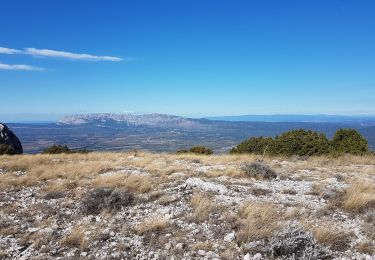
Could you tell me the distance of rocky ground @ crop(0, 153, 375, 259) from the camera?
7527 millimetres

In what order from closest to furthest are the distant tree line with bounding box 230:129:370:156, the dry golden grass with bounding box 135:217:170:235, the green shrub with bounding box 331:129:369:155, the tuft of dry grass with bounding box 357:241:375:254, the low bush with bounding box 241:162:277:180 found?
the tuft of dry grass with bounding box 357:241:375:254 < the dry golden grass with bounding box 135:217:170:235 < the low bush with bounding box 241:162:277:180 < the distant tree line with bounding box 230:129:370:156 < the green shrub with bounding box 331:129:369:155

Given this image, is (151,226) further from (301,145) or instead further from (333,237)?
(301,145)

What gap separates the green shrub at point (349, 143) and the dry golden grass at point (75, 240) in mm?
20782

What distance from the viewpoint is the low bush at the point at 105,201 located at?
10.3 meters

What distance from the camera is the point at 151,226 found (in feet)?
28.4

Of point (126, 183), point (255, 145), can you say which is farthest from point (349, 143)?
point (126, 183)

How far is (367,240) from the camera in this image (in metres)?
7.88

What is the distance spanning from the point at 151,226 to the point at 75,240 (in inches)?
72.7

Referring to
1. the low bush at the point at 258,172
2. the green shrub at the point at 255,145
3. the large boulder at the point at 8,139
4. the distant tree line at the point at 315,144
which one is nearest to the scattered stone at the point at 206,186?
the low bush at the point at 258,172

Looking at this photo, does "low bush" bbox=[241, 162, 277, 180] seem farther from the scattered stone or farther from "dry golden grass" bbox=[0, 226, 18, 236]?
"dry golden grass" bbox=[0, 226, 18, 236]

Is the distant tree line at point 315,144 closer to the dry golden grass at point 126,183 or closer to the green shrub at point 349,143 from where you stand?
the green shrub at point 349,143

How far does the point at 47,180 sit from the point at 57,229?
269 inches

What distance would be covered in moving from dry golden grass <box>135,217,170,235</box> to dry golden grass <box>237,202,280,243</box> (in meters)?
1.94

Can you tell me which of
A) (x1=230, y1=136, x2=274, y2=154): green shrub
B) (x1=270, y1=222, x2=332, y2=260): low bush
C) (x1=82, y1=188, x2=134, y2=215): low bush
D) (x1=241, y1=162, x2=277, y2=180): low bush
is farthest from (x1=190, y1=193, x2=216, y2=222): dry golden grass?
(x1=230, y1=136, x2=274, y2=154): green shrub
